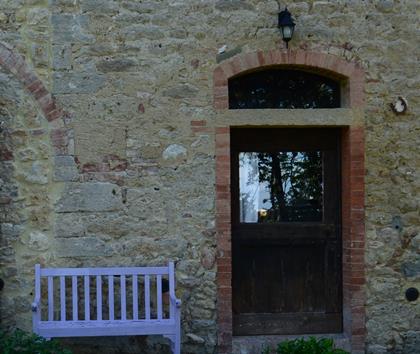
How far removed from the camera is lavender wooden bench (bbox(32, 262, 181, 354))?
5328 mm

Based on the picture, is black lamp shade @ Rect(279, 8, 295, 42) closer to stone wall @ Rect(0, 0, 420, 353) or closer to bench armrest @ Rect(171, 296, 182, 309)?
stone wall @ Rect(0, 0, 420, 353)

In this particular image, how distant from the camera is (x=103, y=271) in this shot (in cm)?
556

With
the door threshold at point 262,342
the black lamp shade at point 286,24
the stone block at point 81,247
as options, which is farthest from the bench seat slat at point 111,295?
the black lamp shade at point 286,24

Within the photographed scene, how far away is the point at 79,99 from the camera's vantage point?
18.6ft

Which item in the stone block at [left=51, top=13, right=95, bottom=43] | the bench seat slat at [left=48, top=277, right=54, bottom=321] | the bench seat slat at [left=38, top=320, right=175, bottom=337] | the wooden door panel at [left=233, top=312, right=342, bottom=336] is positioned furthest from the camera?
the wooden door panel at [left=233, top=312, right=342, bottom=336]

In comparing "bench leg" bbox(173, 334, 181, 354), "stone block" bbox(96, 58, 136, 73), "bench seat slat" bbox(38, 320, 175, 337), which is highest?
"stone block" bbox(96, 58, 136, 73)

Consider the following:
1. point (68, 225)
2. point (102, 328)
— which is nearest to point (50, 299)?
point (102, 328)

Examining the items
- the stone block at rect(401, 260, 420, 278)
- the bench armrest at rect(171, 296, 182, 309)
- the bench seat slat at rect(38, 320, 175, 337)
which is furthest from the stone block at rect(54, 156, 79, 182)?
the stone block at rect(401, 260, 420, 278)

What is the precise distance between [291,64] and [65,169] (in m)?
2.14

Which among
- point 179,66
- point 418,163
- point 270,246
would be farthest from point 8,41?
point 418,163

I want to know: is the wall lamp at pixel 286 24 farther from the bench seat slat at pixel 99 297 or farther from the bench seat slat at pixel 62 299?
the bench seat slat at pixel 62 299

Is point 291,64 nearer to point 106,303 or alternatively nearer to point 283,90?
point 283,90

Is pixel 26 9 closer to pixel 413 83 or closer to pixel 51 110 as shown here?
pixel 51 110

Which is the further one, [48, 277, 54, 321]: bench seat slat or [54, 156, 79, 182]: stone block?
[54, 156, 79, 182]: stone block
